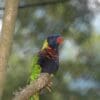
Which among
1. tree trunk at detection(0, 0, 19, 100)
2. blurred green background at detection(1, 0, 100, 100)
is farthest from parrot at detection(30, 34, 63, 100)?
blurred green background at detection(1, 0, 100, 100)

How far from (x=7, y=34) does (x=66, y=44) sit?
1.10 m

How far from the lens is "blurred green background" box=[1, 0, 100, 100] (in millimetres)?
2289

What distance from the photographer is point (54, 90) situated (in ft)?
7.79

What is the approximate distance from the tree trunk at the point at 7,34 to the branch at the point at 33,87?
94 millimetres

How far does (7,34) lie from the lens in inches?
49.1

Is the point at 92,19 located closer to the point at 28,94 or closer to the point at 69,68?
the point at 69,68

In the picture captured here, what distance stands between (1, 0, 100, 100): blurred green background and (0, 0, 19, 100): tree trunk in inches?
38.8

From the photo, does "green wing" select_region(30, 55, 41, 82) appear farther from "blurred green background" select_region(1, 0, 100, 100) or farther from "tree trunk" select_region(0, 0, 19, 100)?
"blurred green background" select_region(1, 0, 100, 100)

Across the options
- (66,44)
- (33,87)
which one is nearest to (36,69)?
(33,87)

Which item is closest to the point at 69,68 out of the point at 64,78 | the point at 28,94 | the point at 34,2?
the point at 64,78

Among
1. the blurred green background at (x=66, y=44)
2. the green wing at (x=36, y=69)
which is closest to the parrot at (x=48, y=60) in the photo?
the green wing at (x=36, y=69)

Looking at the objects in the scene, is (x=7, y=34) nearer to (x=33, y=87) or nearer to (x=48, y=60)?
(x=33, y=87)

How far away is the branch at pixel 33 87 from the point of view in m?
1.27

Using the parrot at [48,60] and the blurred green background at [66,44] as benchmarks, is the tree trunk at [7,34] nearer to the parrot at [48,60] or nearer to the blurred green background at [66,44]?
the parrot at [48,60]
